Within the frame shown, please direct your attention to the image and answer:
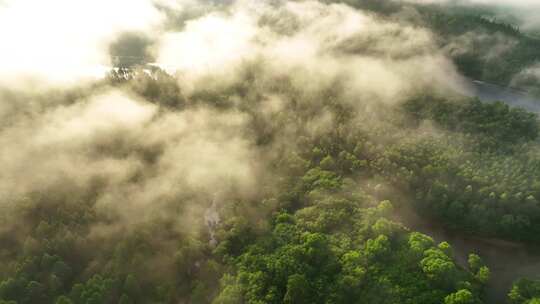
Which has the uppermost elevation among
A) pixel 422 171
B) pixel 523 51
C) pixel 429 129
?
pixel 523 51

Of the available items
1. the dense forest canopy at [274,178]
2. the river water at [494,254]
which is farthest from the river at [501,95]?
the river water at [494,254]

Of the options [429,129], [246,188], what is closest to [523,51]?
[429,129]

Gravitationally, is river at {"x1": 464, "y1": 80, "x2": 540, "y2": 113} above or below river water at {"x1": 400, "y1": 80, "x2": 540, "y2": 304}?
above

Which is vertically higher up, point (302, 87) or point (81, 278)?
point (302, 87)

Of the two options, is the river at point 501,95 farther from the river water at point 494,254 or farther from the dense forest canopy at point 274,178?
the river water at point 494,254

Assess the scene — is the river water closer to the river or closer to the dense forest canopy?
the dense forest canopy

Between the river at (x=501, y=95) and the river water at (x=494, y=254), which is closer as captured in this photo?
the river water at (x=494, y=254)

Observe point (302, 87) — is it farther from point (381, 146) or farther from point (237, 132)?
point (381, 146)

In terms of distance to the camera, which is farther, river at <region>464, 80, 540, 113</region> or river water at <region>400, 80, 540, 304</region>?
river at <region>464, 80, 540, 113</region>

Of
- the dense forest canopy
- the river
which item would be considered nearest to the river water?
the dense forest canopy
